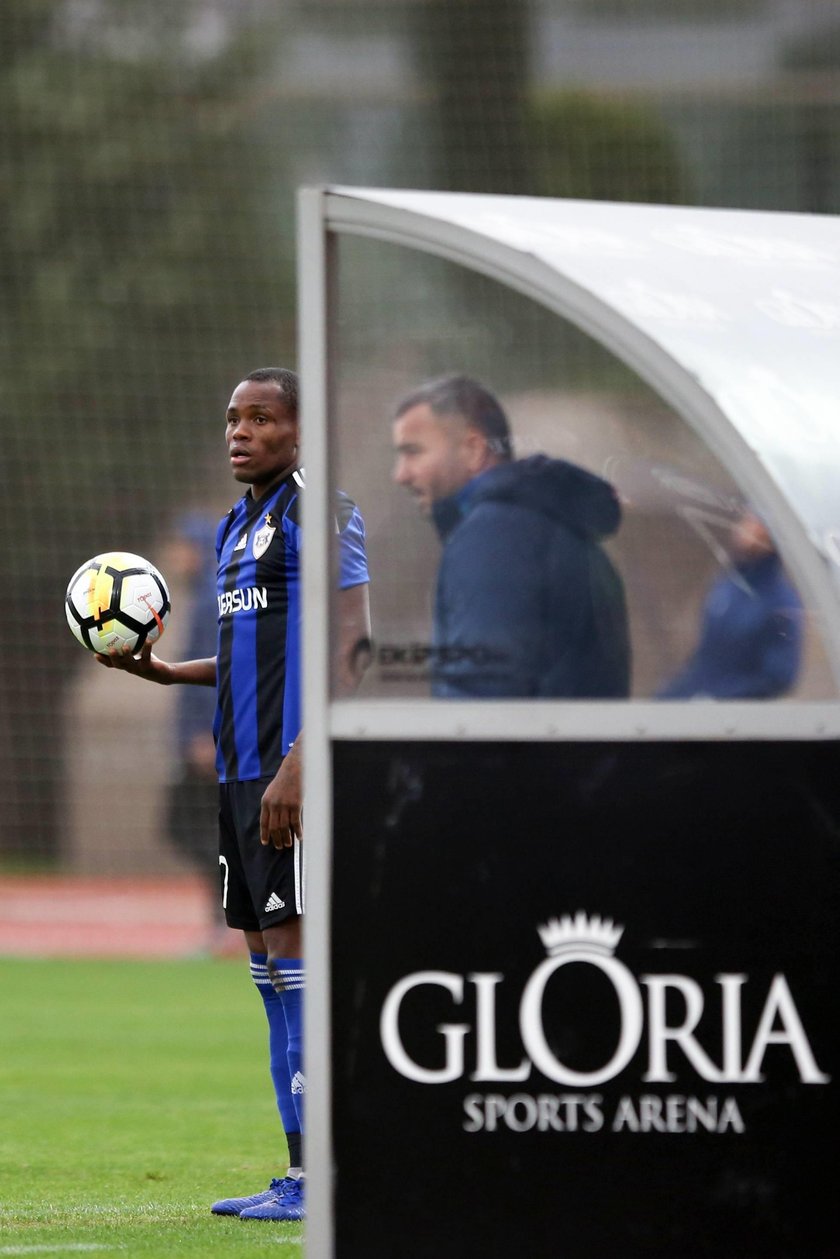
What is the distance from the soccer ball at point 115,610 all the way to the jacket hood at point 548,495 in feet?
5.93

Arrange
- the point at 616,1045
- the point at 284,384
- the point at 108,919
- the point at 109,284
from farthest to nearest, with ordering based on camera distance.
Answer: the point at 109,284, the point at 108,919, the point at 284,384, the point at 616,1045

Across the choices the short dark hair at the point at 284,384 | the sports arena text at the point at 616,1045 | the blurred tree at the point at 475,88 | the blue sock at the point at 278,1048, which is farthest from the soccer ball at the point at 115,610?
the blurred tree at the point at 475,88

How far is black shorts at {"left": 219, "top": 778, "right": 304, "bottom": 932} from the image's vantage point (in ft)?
15.4

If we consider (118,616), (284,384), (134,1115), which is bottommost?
(134,1115)

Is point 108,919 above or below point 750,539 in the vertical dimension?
below

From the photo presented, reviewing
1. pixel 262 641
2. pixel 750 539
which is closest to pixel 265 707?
pixel 262 641

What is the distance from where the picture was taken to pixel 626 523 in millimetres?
3381

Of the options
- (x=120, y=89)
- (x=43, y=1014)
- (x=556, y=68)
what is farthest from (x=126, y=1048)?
(x=120, y=89)

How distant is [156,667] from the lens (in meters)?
5.14

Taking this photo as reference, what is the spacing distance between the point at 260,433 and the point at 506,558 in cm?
163

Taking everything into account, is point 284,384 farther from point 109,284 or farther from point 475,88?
point 109,284

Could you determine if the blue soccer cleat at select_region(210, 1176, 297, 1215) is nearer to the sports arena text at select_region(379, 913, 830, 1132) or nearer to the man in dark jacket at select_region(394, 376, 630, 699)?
the sports arena text at select_region(379, 913, 830, 1132)

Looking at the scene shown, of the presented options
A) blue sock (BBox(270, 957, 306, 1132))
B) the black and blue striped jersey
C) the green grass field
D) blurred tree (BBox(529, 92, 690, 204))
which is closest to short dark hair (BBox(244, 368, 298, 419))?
the black and blue striped jersey

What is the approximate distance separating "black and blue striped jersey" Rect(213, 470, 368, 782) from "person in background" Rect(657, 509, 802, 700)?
1.63 m
